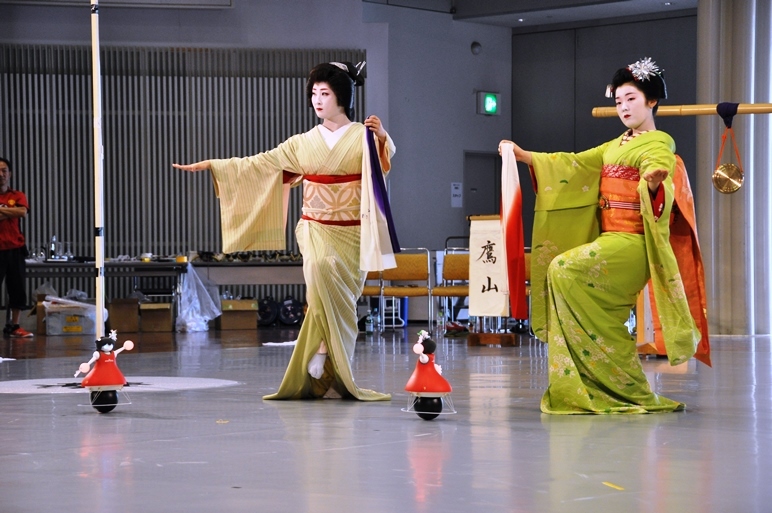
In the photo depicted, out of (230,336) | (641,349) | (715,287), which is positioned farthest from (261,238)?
(715,287)

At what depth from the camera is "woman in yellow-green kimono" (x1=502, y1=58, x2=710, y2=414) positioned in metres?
4.26

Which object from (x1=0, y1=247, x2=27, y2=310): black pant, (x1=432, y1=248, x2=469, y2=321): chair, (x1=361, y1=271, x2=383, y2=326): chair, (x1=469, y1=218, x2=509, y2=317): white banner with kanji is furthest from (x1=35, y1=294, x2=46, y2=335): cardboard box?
(x1=469, y1=218, x2=509, y2=317): white banner with kanji

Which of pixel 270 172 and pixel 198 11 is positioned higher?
pixel 198 11

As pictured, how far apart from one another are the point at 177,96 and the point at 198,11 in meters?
0.96

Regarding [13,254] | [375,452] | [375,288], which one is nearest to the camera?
[375,452]

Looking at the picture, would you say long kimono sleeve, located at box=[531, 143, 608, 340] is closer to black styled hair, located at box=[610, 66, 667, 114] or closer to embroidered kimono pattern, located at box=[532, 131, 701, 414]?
embroidered kimono pattern, located at box=[532, 131, 701, 414]

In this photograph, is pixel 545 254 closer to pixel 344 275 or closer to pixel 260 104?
pixel 344 275

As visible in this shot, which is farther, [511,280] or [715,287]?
[715,287]

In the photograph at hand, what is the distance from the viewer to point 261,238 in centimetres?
497

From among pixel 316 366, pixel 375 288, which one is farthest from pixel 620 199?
pixel 375 288

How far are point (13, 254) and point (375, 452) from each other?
726 cm

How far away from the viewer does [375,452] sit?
128 inches

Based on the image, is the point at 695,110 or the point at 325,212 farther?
the point at 695,110

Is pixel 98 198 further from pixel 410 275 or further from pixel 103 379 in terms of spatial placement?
pixel 410 275
